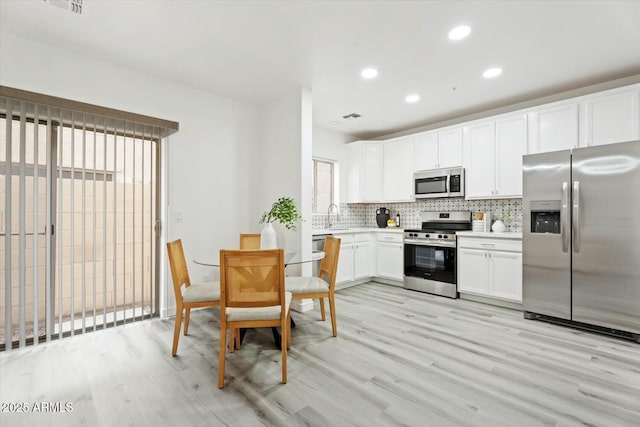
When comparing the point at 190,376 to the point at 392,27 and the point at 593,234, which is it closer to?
the point at 392,27

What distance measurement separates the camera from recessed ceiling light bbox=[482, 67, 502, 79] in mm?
3145

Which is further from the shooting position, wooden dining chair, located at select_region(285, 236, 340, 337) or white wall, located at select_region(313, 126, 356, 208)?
white wall, located at select_region(313, 126, 356, 208)

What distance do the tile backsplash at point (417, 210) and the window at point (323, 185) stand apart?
198 mm

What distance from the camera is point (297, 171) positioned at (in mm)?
3664

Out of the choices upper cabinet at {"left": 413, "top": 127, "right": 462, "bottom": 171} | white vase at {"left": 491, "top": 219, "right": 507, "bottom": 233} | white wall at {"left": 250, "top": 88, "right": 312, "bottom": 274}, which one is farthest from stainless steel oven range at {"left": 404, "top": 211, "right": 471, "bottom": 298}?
white wall at {"left": 250, "top": 88, "right": 312, "bottom": 274}

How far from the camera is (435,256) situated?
4336 mm

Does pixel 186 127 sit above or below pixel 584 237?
above

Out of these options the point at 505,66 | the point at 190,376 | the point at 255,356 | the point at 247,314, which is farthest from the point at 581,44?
the point at 190,376

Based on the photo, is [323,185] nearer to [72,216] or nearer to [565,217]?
[565,217]

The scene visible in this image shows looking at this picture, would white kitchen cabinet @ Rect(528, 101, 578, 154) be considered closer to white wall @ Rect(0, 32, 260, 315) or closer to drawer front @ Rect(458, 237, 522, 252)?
drawer front @ Rect(458, 237, 522, 252)

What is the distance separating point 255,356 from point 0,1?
3157 mm

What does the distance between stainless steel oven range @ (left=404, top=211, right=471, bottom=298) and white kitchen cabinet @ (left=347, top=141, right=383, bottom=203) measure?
3.53ft

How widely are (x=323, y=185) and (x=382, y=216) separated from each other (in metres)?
1.21

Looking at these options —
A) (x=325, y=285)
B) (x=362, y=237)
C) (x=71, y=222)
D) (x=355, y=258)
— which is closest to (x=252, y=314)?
(x=325, y=285)
